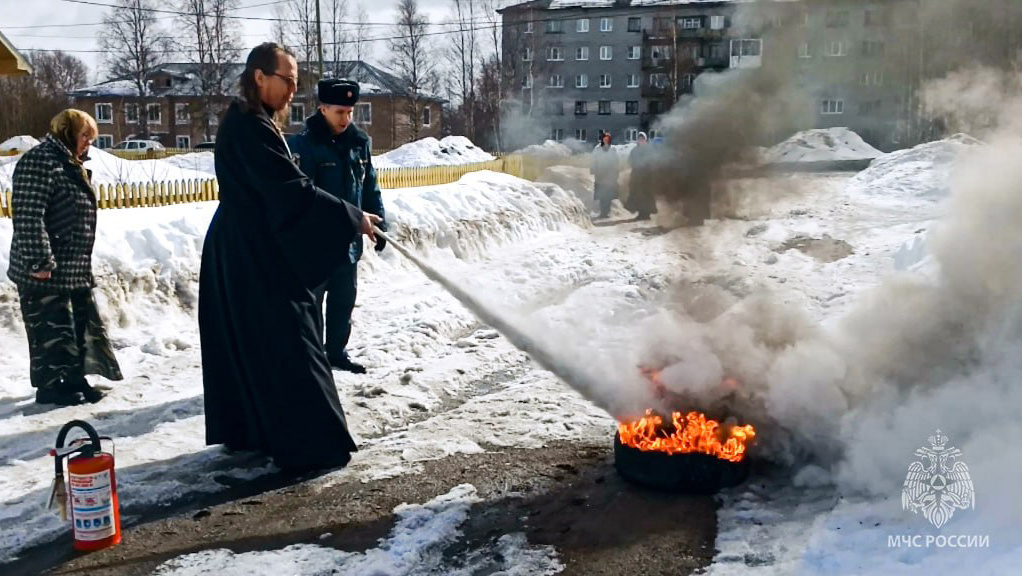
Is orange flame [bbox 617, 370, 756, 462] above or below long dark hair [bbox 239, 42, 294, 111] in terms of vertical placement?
below

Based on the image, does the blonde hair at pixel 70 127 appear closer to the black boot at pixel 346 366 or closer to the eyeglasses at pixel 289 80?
the eyeglasses at pixel 289 80

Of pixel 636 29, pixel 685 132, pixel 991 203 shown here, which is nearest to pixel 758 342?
pixel 991 203

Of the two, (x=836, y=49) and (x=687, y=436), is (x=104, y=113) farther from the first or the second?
(x=687, y=436)

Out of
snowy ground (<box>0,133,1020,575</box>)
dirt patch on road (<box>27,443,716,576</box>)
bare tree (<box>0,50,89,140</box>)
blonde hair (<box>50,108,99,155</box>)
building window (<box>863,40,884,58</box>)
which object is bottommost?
dirt patch on road (<box>27,443,716,576</box>)

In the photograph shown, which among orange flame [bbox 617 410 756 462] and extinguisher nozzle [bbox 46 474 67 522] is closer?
extinguisher nozzle [bbox 46 474 67 522]

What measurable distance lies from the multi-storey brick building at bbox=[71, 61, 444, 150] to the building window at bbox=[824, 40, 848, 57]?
4843cm

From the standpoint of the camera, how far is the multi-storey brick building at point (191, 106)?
180 ft

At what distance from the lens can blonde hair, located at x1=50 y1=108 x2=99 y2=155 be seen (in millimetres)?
5707

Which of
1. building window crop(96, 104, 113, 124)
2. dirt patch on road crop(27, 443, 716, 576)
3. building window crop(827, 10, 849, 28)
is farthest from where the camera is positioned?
building window crop(96, 104, 113, 124)

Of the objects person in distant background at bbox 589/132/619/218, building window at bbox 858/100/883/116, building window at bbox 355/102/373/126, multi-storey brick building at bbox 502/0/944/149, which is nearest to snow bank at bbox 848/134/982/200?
person in distant background at bbox 589/132/619/218

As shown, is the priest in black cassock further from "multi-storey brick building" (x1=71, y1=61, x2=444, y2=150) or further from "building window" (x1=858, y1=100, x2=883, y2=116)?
"multi-storey brick building" (x1=71, y1=61, x2=444, y2=150)

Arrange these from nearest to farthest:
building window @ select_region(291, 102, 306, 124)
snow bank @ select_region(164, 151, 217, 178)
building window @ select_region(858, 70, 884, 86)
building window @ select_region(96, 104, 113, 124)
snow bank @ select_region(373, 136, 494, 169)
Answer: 1. building window @ select_region(858, 70, 884, 86)
2. snow bank @ select_region(164, 151, 217, 178)
3. snow bank @ select_region(373, 136, 494, 169)
4. building window @ select_region(291, 102, 306, 124)
5. building window @ select_region(96, 104, 113, 124)

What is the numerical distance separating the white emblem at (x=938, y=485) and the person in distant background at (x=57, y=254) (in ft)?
17.6

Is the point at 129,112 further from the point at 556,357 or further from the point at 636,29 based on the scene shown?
the point at 556,357
